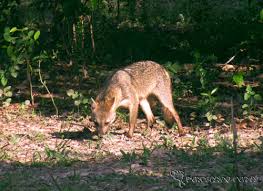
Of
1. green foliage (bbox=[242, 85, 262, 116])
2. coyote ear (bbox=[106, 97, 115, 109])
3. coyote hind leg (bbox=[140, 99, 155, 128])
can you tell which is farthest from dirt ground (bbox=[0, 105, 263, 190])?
coyote ear (bbox=[106, 97, 115, 109])

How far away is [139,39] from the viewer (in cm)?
1448

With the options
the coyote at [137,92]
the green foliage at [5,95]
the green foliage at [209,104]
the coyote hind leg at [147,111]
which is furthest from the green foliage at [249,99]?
the green foliage at [5,95]

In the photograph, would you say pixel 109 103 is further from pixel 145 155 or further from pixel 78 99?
pixel 145 155

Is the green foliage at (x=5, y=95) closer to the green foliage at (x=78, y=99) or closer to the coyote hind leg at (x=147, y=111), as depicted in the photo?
the green foliage at (x=78, y=99)

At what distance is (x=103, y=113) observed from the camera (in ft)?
31.9

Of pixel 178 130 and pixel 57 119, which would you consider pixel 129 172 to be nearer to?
pixel 178 130

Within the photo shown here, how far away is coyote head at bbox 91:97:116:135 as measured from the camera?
9641 millimetres

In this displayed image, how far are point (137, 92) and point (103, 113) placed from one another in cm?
84

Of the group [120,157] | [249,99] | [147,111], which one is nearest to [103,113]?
[147,111]

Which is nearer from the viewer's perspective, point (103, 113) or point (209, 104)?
point (103, 113)

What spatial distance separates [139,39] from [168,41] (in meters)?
0.63

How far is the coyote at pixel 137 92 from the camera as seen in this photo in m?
9.98

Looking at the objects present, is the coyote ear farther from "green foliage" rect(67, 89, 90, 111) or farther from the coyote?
"green foliage" rect(67, 89, 90, 111)

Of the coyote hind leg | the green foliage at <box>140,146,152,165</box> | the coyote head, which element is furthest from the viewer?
the coyote hind leg
